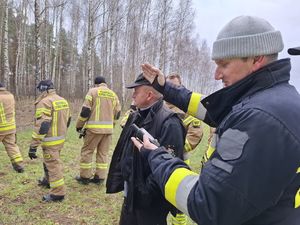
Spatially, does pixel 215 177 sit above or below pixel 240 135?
below

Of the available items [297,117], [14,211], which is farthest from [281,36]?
[14,211]

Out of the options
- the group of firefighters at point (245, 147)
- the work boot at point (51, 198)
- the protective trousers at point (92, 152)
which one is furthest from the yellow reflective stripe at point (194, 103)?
the protective trousers at point (92, 152)

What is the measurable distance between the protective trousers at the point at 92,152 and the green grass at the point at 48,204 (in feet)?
0.97

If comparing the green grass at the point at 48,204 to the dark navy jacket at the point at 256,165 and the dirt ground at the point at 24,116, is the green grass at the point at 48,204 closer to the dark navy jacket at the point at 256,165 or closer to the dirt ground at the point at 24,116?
the dark navy jacket at the point at 256,165

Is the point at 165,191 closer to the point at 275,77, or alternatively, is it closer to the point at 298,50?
the point at 275,77

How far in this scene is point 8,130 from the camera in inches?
271

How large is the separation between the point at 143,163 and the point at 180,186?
1205 mm

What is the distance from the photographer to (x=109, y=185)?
3086mm

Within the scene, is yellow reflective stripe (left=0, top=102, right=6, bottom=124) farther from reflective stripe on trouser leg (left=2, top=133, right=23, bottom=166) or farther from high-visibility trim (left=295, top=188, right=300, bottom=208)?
high-visibility trim (left=295, top=188, right=300, bottom=208)

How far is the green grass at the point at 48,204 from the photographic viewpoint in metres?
4.77

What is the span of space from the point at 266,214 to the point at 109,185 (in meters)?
2.00

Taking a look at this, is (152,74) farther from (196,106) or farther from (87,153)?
(87,153)

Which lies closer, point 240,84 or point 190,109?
point 240,84

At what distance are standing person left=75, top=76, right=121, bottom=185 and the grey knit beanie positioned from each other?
15.9 ft
